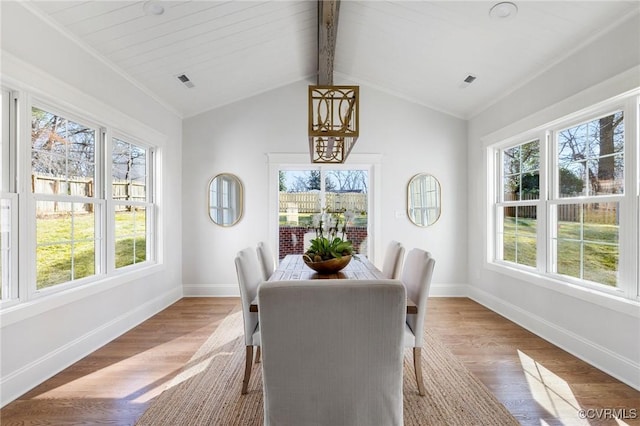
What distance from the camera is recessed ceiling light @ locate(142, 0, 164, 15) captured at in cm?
250

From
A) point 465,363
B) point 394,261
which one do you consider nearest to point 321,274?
point 394,261

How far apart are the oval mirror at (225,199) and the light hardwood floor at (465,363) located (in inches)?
61.8

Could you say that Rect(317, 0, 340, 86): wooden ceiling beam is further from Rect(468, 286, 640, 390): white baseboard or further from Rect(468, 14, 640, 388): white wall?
Rect(468, 286, 640, 390): white baseboard

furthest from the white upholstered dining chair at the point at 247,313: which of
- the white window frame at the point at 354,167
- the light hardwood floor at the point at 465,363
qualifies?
the white window frame at the point at 354,167

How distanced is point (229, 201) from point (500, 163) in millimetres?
3649

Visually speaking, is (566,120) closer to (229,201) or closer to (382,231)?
(382,231)

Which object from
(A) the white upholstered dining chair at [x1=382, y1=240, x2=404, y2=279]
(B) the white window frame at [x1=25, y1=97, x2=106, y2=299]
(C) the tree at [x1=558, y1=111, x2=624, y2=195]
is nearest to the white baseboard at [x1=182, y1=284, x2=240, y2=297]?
(B) the white window frame at [x1=25, y1=97, x2=106, y2=299]

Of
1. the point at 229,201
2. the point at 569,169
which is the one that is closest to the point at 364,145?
the point at 229,201

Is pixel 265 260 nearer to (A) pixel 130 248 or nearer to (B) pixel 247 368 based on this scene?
(B) pixel 247 368

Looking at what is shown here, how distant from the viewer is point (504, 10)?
8.52 feet

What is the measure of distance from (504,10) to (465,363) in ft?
9.24

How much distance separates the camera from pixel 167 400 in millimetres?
2115

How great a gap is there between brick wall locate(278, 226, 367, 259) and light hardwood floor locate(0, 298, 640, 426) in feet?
5.12
